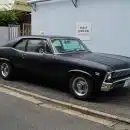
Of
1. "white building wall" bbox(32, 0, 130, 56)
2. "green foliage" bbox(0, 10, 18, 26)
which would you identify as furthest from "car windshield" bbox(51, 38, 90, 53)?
"green foliage" bbox(0, 10, 18, 26)

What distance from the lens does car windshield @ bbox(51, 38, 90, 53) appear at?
A: 8719mm

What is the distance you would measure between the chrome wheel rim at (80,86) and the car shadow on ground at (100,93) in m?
0.25

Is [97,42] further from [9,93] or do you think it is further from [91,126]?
[91,126]

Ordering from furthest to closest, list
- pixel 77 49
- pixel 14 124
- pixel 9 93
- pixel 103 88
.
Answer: pixel 77 49, pixel 9 93, pixel 103 88, pixel 14 124

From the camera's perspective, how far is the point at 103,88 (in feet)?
24.5

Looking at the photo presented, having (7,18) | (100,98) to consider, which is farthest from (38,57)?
(7,18)

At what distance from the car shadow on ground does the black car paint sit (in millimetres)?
334

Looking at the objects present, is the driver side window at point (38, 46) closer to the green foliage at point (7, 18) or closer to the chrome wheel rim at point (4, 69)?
the chrome wheel rim at point (4, 69)

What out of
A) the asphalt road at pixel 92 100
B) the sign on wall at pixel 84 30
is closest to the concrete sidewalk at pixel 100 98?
the asphalt road at pixel 92 100

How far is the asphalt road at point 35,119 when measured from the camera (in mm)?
5867

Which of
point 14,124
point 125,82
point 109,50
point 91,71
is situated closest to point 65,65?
point 91,71

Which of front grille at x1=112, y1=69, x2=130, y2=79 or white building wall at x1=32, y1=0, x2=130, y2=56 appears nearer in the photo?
front grille at x1=112, y1=69, x2=130, y2=79

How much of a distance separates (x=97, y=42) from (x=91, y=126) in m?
6.49

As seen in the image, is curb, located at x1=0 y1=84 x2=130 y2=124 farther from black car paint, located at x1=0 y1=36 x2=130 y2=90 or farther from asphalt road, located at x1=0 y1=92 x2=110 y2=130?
black car paint, located at x1=0 y1=36 x2=130 y2=90
